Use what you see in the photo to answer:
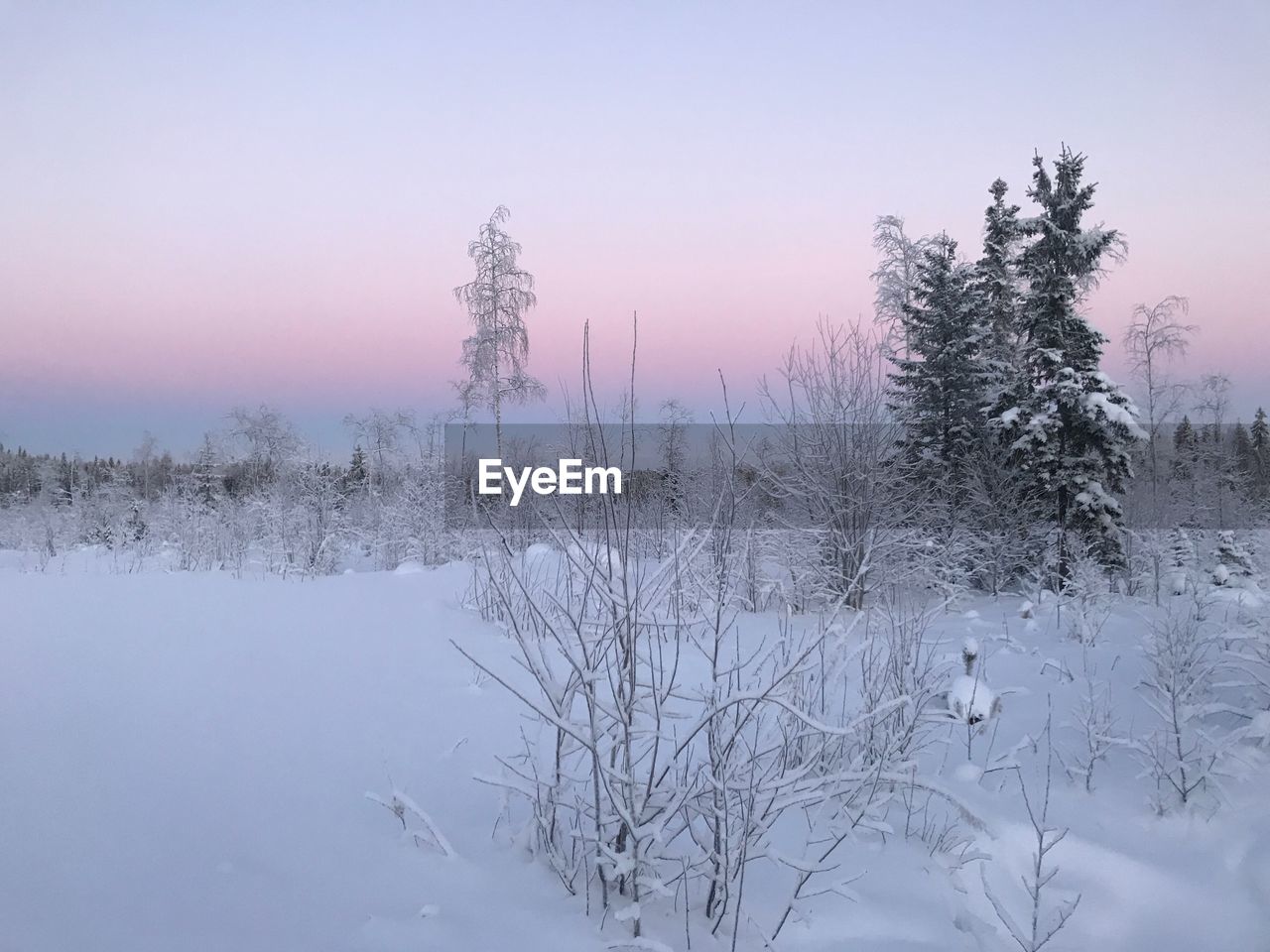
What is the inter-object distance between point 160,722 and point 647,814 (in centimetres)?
243

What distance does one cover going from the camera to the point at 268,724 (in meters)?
3.54

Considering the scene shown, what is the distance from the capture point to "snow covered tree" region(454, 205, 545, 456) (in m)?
19.4

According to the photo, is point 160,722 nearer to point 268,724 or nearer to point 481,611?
point 268,724

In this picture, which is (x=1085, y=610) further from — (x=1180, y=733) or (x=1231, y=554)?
(x=1231, y=554)

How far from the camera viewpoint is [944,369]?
16.5 m

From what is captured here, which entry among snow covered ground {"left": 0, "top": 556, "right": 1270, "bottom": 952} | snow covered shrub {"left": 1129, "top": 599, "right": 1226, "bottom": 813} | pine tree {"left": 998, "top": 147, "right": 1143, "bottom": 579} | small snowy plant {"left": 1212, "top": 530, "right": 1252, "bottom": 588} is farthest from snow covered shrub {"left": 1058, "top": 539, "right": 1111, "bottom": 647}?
small snowy plant {"left": 1212, "top": 530, "right": 1252, "bottom": 588}

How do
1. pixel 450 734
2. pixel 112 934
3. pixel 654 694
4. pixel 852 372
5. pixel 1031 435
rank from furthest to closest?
pixel 1031 435
pixel 852 372
pixel 450 734
pixel 654 694
pixel 112 934

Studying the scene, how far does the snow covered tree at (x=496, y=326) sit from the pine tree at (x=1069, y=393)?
11804mm

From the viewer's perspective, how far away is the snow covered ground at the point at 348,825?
2.12 meters

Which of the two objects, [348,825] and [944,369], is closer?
[348,825]

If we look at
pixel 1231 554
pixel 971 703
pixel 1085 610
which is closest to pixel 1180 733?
pixel 971 703

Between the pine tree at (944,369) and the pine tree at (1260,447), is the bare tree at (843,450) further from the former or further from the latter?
the pine tree at (1260,447)

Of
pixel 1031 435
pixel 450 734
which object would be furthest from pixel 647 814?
pixel 1031 435

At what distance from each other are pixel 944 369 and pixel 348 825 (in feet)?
53.8
